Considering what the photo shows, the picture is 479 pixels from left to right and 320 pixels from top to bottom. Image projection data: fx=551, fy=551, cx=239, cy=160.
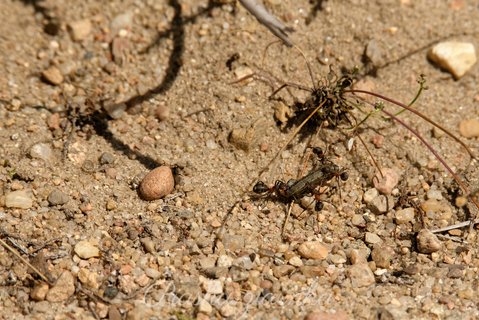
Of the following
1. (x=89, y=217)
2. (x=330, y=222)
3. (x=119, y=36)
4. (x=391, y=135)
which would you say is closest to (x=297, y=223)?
(x=330, y=222)

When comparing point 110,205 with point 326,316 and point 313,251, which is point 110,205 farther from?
point 326,316

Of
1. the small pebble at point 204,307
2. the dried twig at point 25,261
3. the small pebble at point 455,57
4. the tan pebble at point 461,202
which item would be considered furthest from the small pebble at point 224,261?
the small pebble at point 455,57

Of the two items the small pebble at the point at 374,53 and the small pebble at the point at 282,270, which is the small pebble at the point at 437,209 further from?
the small pebble at the point at 374,53

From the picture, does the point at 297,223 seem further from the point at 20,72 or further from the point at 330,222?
the point at 20,72

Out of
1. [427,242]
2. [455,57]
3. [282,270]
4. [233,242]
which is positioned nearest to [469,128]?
[455,57]

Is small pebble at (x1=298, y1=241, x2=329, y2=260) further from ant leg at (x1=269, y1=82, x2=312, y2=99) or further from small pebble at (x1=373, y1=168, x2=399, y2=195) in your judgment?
ant leg at (x1=269, y1=82, x2=312, y2=99)
